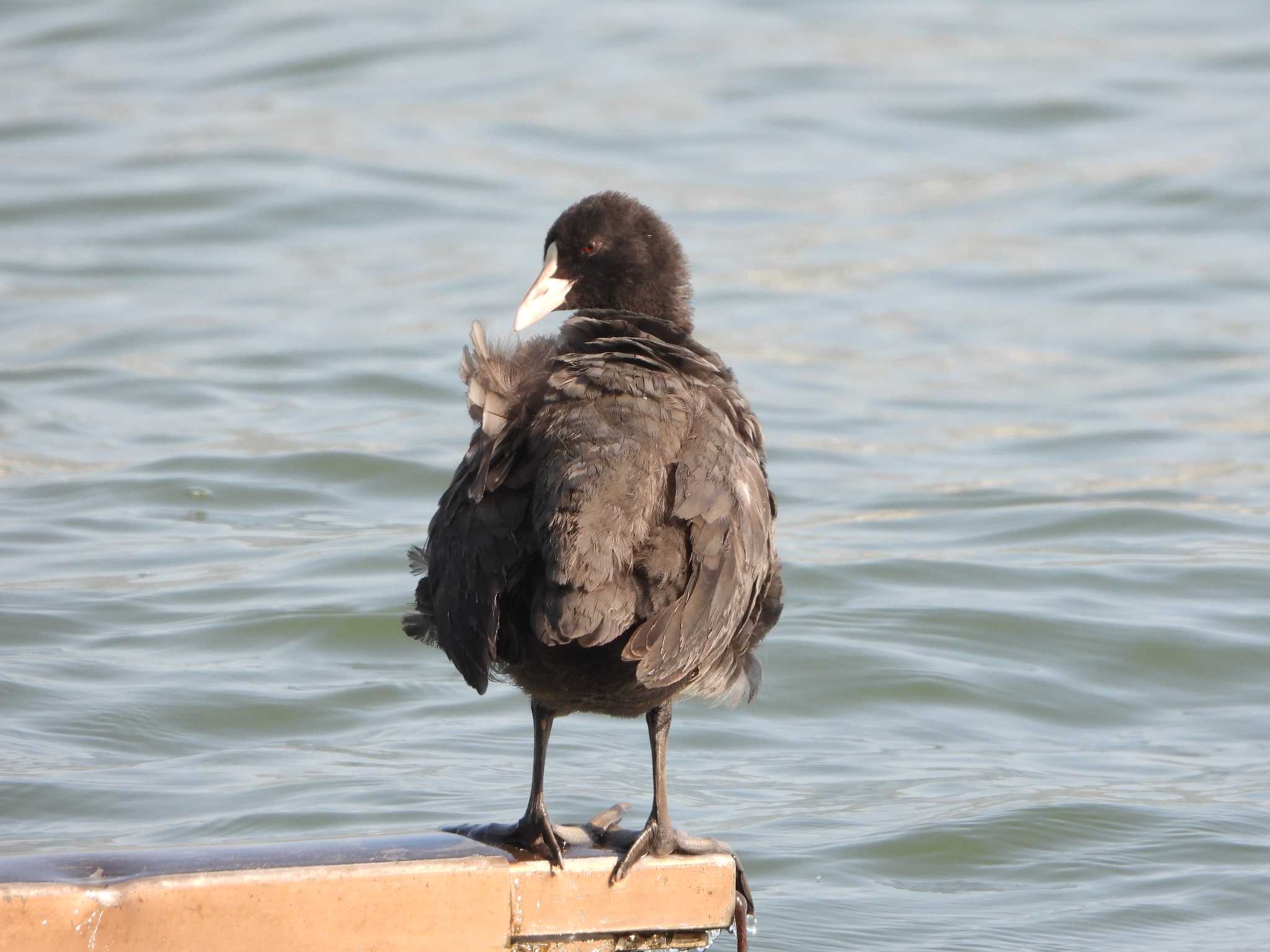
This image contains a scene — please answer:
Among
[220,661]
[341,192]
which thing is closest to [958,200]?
[341,192]

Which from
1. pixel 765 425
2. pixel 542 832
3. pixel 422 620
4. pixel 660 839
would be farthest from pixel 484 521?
pixel 765 425

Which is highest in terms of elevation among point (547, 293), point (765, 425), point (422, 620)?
point (547, 293)

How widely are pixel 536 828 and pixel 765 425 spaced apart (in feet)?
22.6

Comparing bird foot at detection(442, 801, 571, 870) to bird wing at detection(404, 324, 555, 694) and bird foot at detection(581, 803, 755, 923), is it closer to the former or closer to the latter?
bird foot at detection(581, 803, 755, 923)

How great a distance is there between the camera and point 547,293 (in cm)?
543

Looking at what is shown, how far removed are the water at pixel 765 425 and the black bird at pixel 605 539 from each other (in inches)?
60.5

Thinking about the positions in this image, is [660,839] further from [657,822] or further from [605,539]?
[605,539]

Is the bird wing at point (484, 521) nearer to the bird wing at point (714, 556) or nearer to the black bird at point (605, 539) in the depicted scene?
the black bird at point (605, 539)

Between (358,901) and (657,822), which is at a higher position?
(358,901)

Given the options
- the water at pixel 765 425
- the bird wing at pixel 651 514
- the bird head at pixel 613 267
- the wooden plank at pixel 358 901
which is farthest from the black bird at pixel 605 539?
the water at pixel 765 425

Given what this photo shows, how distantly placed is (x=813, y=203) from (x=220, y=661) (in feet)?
29.4

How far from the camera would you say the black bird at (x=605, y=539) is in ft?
13.6

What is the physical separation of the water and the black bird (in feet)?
5.05

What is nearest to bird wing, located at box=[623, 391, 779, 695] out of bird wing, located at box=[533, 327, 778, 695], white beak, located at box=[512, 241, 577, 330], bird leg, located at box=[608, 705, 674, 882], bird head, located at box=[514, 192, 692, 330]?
bird wing, located at box=[533, 327, 778, 695]
